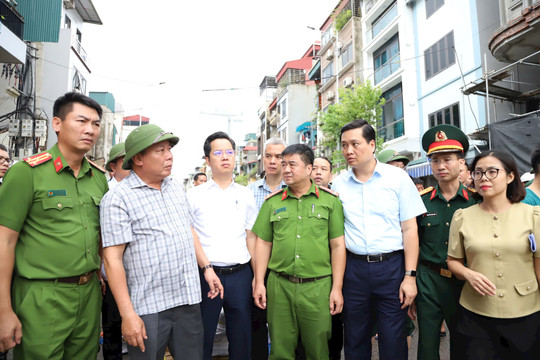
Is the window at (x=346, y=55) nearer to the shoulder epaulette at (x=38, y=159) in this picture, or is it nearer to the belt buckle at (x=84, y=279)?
the shoulder epaulette at (x=38, y=159)

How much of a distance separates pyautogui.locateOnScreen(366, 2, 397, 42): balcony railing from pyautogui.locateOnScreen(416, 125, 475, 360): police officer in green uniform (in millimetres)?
19450

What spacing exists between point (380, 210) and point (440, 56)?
16.0m

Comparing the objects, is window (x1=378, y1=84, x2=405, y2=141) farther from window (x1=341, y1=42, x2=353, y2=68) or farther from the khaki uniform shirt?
the khaki uniform shirt

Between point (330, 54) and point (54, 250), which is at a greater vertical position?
point (330, 54)

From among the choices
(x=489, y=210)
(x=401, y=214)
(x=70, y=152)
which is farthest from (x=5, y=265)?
(x=489, y=210)

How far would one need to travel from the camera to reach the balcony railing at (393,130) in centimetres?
1927

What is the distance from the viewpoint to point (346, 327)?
315 cm

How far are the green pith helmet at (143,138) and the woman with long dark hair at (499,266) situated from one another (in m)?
2.41

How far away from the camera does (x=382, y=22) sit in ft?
70.3

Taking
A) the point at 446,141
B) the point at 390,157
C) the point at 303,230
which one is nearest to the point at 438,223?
the point at 446,141

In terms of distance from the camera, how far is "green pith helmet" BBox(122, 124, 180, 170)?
2.57 m

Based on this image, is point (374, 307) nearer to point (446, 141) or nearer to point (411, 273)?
point (411, 273)

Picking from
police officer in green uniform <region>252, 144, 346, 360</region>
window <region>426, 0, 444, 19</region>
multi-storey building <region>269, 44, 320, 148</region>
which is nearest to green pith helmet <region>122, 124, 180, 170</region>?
police officer in green uniform <region>252, 144, 346, 360</region>

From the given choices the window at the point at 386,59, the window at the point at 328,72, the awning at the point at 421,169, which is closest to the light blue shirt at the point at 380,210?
the awning at the point at 421,169
